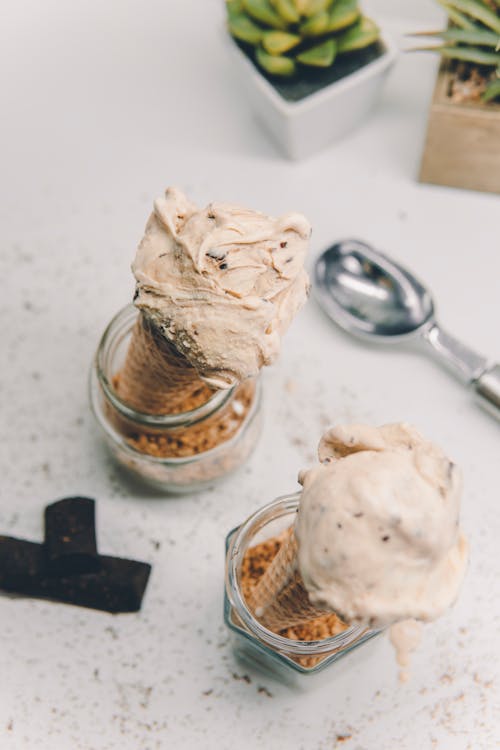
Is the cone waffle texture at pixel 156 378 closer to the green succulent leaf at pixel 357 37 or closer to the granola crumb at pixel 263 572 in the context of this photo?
the granola crumb at pixel 263 572

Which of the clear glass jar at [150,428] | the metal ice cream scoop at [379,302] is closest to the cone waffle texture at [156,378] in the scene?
the clear glass jar at [150,428]

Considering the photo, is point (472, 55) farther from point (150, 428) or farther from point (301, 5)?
point (150, 428)

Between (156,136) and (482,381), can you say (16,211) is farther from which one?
(482,381)

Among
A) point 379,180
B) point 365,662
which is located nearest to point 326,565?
point 365,662

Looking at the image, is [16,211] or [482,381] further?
[16,211]

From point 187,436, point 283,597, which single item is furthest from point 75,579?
point 283,597

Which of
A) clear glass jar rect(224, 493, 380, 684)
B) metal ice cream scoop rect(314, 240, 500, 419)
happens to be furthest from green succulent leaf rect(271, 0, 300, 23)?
clear glass jar rect(224, 493, 380, 684)
